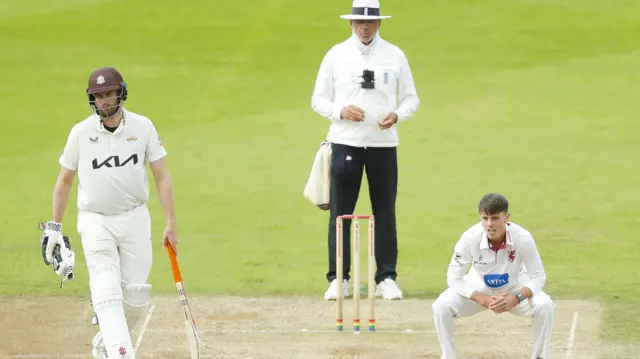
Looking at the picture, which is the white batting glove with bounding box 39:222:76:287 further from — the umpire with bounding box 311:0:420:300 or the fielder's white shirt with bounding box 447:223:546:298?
the umpire with bounding box 311:0:420:300

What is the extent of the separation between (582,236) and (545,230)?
13.3 inches

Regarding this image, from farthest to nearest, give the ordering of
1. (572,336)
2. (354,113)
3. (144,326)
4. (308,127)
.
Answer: (308,127) → (354,113) → (144,326) → (572,336)

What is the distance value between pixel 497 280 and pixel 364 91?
231 centimetres

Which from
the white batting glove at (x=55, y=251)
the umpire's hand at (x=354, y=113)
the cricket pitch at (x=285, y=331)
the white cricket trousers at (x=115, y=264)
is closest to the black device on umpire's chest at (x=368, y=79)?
the umpire's hand at (x=354, y=113)

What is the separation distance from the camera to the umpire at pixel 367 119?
395 inches

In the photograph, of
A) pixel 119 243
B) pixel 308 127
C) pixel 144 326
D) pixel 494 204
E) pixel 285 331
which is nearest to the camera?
pixel 494 204

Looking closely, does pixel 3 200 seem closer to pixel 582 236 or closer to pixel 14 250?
→ pixel 14 250

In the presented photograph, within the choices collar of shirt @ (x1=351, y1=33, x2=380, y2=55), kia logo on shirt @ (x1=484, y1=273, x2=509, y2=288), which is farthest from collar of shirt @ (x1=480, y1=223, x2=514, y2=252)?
collar of shirt @ (x1=351, y1=33, x2=380, y2=55)

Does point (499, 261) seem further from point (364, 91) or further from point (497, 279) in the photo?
point (364, 91)

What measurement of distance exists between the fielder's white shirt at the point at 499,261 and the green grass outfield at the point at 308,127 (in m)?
1.24

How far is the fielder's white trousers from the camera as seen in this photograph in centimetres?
796

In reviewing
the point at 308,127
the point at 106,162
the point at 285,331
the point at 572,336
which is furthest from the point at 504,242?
the point at 308,127

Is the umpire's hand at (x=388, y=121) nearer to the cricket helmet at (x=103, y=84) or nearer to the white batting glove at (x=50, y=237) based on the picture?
the cricket helmet at (x=103, y=84)

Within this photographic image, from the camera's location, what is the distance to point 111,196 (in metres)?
7.95
